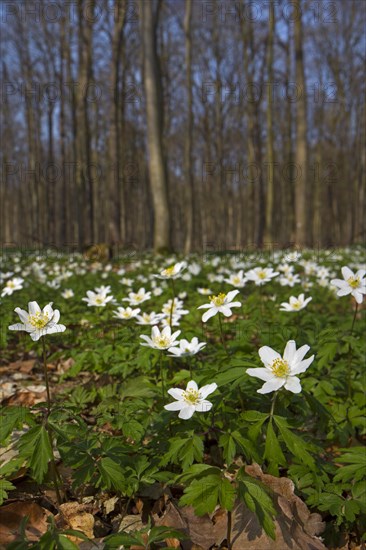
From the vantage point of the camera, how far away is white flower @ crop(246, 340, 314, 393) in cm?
152

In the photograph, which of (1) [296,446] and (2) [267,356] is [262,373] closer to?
(2) [267,356]

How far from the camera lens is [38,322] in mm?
1776

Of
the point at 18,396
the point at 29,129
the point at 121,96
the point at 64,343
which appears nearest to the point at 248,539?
the point at 18,396

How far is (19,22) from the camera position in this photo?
18.7 metres

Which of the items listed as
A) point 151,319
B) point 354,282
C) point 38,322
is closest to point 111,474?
point 38,322

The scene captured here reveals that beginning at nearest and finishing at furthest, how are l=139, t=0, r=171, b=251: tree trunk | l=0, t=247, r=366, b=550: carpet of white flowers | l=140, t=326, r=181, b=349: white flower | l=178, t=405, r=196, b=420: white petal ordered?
l=0, t=247, r=366, b=550: carpet of white flowers → l=178, t=405, r=196, b=420: white petal → l=140, t=326, r=181, b=349: white flower → l=139, t=0, r=171, b=251: tree trunk

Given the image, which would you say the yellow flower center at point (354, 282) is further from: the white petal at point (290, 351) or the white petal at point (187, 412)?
the white petal at point (187, 412)

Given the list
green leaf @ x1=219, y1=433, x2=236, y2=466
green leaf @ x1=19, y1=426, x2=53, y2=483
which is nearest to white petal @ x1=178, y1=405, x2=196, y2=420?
green leaf @ x1=219, y1=433, x2=236, y2=466

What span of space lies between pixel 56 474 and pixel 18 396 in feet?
3.84

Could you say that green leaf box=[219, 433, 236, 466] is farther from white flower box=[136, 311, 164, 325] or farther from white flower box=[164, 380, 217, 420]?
white flower box=[136, 311, 164, 325]

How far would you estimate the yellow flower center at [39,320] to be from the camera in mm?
1774

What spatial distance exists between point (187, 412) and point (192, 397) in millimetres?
73

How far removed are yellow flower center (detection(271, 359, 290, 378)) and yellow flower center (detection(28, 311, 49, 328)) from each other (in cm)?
98

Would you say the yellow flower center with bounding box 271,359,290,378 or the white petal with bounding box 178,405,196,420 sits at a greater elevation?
the yellow flower center with bounding box 271,359,290,378
